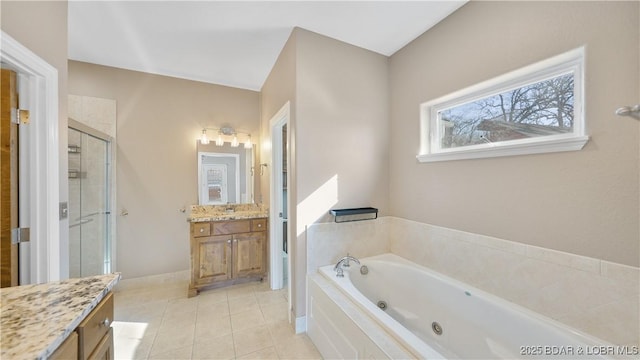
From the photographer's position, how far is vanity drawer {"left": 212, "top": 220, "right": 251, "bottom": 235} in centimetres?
261

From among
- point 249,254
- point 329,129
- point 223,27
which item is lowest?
point 249,254

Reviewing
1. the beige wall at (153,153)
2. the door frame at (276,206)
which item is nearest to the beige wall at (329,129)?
the door frame at (276,206)

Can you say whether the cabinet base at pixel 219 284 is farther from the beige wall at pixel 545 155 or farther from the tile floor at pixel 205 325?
the beige wall at pixel 545 155

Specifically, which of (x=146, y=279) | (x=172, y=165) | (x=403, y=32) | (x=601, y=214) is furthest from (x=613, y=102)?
(x=146, y=279)

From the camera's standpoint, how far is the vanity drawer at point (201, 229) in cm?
252

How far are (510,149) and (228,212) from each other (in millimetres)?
2960

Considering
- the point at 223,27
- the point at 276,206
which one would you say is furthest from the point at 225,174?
the point at 223,27

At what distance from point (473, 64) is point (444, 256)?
1480mm

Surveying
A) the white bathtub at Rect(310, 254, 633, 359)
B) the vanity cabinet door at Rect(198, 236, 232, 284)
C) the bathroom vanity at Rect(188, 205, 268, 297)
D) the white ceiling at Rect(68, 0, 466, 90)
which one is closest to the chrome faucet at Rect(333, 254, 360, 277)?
the white bathtub at Rect(310, 254, 633, 359)

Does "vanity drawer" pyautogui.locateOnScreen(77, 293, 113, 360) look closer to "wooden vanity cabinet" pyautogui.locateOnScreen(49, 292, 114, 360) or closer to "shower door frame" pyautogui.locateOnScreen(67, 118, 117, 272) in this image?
"wooden vanity cabinet" pyautogui.locateOnScreen(49, 292, 114, 360)

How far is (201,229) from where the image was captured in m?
2.54

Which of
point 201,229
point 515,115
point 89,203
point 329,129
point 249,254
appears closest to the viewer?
point 515,115

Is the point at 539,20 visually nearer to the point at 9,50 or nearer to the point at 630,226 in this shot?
the point at 630,226

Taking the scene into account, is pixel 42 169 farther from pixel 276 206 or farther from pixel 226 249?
pixel 276 206
